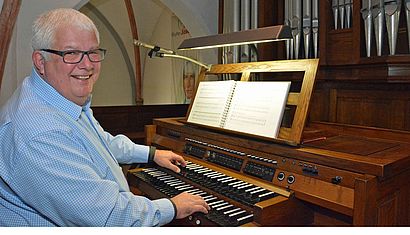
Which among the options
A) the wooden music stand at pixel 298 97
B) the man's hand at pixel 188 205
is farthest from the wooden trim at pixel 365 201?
the man's hand at pixel 188 205

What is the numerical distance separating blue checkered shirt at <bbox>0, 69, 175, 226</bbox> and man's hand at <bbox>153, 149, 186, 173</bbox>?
2.63ft

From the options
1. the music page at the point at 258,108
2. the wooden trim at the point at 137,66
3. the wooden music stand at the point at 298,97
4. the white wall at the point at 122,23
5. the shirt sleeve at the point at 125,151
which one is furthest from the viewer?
the wooden trim at the point at 137,66

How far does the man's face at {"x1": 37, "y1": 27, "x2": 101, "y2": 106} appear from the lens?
1490 millimetres

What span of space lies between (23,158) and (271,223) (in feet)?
3.54

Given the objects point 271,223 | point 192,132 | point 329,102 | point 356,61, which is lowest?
point 271,223

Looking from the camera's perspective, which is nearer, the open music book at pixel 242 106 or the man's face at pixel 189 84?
the open music book at pixel 242 106

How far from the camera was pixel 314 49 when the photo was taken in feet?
8.90

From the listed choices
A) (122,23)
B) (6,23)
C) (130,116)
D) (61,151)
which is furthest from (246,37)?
(122,23)

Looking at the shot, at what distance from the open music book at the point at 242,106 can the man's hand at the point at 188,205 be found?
1.75 ft

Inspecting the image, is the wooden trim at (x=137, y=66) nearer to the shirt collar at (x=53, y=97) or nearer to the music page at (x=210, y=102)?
the music page at (x=210, y=102)

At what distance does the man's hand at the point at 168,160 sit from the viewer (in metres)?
2.38

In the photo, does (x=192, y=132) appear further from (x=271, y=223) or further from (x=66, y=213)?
(x=66, y=213)

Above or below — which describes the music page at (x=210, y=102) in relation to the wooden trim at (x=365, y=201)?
above

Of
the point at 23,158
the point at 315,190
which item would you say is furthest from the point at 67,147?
the point at 315,190
